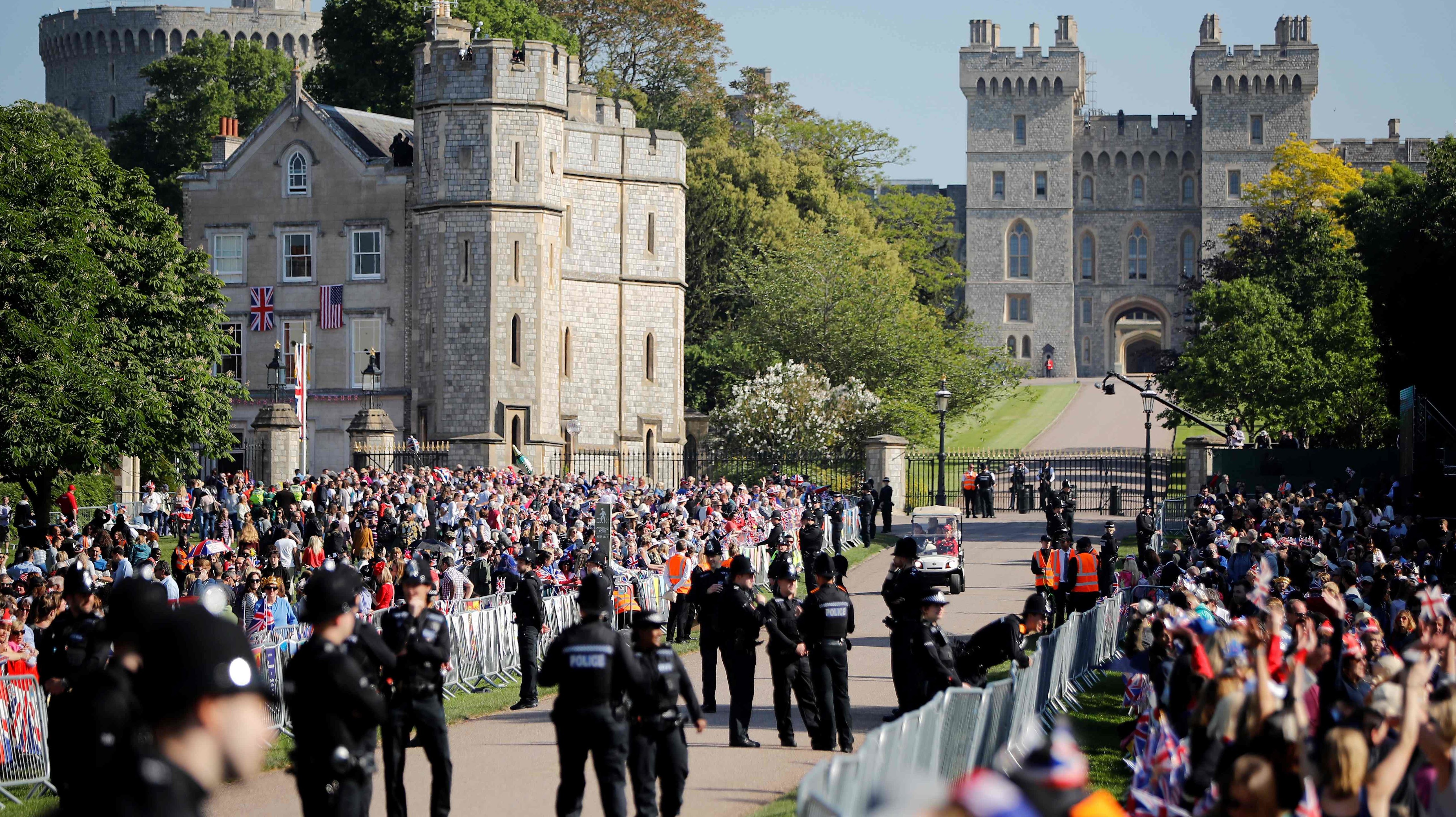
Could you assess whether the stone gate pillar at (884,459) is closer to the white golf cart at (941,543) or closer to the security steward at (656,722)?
the white golf cart at (941,543)

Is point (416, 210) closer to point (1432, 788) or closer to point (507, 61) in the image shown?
point (507, 61)

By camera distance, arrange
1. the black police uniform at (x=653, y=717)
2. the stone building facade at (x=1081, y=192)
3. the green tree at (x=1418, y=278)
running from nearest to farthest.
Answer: the black police uniform at (x=653, y=717) < the green tree at (x=1418, y=278) < the stone building facade at (x=1081, y=192)

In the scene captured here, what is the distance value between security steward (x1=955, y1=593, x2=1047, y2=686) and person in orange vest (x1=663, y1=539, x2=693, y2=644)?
8074 mm

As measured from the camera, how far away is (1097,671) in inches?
754

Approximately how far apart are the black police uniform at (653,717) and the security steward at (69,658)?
3.09 meters

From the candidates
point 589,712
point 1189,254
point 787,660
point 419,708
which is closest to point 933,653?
point 787,660

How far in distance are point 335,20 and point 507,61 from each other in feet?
52.4

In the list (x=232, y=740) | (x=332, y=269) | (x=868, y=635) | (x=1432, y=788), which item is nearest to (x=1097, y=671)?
(x=868, y=635)

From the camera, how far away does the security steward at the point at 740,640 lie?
46.3 ft

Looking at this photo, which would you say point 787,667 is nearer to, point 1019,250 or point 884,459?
point 884,459

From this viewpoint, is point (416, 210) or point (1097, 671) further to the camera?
point (416, 210)

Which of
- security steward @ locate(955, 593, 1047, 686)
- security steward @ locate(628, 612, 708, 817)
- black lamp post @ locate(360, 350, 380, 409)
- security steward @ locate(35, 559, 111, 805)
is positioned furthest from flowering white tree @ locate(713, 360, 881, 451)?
security steward @ locate(628, 612, 708, 817)

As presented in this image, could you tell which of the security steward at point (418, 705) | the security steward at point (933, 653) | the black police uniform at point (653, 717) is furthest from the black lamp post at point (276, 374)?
the black police uniform at point (653, 717)

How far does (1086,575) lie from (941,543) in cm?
766
